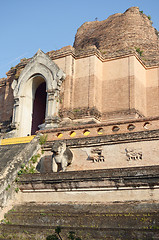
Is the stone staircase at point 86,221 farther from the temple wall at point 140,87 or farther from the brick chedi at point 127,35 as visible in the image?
the brick chedi at point 127,35

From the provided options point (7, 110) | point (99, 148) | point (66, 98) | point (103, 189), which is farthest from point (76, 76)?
point (103, 189)

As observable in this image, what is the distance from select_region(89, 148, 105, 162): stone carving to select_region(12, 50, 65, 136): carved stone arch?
5833 mm

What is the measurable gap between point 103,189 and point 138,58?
1117 cm

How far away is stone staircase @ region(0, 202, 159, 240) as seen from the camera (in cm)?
694

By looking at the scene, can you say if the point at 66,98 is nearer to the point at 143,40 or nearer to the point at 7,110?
the point at 7,110

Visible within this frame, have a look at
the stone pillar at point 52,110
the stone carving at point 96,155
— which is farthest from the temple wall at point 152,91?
the stone carving at point 96,155

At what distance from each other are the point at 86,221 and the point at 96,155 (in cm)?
388

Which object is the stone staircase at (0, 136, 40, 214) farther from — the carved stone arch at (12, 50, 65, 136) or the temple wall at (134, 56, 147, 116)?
the temple wall at (134, 56, 147, 116)

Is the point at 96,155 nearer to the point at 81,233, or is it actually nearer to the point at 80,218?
the point at 80,218

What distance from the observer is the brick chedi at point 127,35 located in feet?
66.4

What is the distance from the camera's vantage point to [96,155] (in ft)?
37.3

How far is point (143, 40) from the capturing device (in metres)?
20.8

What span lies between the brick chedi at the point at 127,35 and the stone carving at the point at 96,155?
8858 millimetres

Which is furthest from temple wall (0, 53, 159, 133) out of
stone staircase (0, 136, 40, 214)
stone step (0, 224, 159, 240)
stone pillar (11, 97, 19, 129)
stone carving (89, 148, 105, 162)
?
stone step (0, 224, 159, 240)
